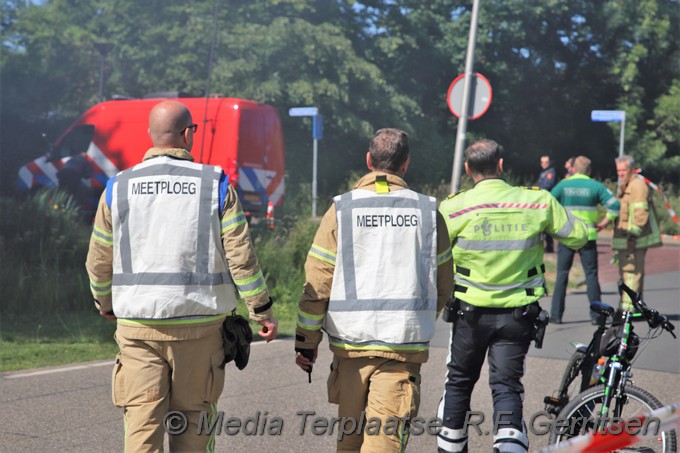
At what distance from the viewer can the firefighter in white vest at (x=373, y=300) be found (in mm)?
3902

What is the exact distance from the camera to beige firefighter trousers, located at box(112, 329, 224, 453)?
3.76 metres

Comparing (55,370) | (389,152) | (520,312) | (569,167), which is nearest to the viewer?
(389,152)

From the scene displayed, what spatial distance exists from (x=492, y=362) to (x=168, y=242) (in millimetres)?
1723

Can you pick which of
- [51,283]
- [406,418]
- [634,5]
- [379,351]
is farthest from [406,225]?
[634,5]

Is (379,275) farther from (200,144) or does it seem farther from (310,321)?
(200,144)

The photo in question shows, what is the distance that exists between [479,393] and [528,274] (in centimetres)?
252

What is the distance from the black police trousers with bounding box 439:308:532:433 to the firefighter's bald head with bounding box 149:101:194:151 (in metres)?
1.65

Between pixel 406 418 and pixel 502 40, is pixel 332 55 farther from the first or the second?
pixel 406 418

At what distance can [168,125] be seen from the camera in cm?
397

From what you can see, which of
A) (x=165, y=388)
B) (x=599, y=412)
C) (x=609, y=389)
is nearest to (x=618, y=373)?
(x=609, y=389)

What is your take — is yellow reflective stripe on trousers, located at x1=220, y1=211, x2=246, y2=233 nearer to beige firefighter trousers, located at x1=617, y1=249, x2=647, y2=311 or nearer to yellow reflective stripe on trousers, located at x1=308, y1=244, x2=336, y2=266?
yellow reflective stripe on trousers, located at x1=308, y1=244, x2=336, y2=266

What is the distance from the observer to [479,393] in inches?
277

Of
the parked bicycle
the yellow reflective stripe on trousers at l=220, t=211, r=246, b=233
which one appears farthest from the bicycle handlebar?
the yellow reflective stripe on trousers at l=220, t=211, r=246, b=233

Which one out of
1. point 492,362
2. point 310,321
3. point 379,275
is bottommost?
point 492,362
